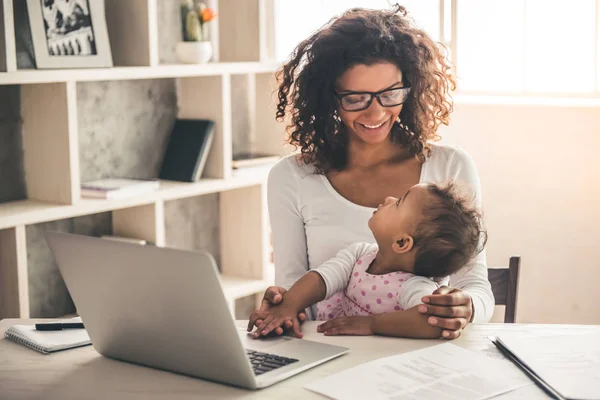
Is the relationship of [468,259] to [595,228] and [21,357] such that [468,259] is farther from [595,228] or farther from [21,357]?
[595,228]

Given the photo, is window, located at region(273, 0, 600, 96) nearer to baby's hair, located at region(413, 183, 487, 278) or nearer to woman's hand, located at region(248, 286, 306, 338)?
baby's hair, located at region(413, 183, 487, 278)

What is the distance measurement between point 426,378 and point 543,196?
90.9 inches

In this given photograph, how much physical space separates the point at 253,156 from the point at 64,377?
2.58m

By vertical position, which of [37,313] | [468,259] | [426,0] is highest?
[426,0]

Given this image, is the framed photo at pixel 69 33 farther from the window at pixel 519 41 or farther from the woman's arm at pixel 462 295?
the woman's arm at pixel 462 295

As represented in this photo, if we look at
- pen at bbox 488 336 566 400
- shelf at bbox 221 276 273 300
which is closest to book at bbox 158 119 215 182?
shelf at bbox 221 276 273 300

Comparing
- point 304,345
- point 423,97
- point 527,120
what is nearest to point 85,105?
point 423,97

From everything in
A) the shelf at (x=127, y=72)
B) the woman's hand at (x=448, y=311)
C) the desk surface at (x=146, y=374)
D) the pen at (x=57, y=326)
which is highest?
the shelf at (x=127, y=72)

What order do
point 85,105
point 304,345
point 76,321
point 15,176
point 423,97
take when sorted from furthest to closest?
point 85,105, point 15,176, point 423,97, point 76,321, point 304,345

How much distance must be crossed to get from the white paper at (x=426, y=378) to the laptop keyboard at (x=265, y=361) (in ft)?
0.33

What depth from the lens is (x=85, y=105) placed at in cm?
338

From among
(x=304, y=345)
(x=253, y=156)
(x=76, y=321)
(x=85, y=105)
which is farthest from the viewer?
(x=253, y=156)

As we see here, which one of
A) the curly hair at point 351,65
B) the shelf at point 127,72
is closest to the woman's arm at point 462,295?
the curly hair at point 351,65

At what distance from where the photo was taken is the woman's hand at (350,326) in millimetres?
1761
